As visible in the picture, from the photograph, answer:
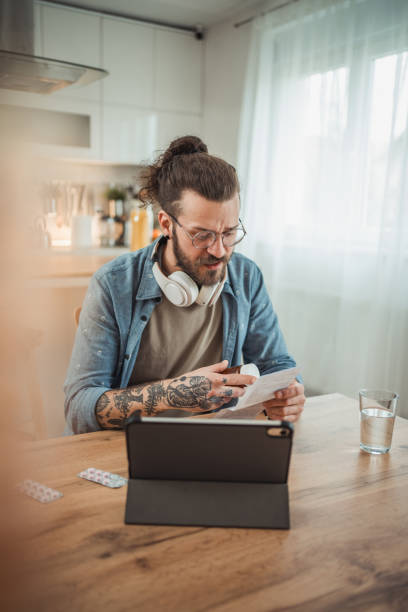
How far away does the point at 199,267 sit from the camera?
1543mm

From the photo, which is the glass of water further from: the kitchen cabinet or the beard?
the kitchen cabinet

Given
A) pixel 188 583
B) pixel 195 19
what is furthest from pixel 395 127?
pixel 188 583

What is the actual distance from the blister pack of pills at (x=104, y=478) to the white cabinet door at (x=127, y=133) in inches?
137

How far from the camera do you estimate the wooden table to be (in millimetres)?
666

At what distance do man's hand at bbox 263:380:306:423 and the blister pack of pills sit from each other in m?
0.43

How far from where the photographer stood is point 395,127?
2.83m

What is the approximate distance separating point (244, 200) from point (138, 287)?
2511mm

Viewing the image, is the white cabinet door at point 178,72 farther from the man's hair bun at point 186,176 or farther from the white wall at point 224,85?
the man's hair bun at point 186,176

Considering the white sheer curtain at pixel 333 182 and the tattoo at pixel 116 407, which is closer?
the tattoo at pixel 116 407

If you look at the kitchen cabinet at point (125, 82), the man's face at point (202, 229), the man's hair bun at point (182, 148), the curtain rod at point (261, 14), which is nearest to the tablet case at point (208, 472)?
the man's face at point (202, 229)

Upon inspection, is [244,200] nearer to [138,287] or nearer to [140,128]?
[140,128]

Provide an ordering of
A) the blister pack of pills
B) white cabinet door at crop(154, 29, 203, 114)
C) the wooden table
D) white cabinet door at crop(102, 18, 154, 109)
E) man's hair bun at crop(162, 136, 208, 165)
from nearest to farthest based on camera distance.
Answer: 1. the wooden table
2. the blister pack of pills
3. man's hair bun at crop(162, 136, 208, 165)
4. white cabinet door at crop(102, 18, 154, 109)
5. white cabinet door at crop(154, 29, 203, 114)

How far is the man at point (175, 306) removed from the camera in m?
1.41

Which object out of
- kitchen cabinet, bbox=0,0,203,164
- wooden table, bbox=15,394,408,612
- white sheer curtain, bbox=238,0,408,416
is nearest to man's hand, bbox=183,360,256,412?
wooden table, bbox=15,394,408,612
